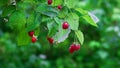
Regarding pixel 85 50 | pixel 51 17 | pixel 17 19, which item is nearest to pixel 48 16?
pixel 51 17

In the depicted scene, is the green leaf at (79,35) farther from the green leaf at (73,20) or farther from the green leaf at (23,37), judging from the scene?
the green leaf at (23,37)


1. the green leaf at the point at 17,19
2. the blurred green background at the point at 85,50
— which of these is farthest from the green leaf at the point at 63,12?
the blurred green background at the point at 85,50

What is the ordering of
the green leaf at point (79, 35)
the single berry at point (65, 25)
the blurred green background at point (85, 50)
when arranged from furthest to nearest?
the blurred green background at point (85, 50), the green leaf at point (79, 35), the single berry at point (65, 25)

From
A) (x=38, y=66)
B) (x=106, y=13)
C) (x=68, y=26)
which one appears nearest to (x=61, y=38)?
(x=68, y=26)

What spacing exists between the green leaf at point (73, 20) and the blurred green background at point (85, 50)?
279 cm

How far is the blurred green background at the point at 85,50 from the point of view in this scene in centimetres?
460

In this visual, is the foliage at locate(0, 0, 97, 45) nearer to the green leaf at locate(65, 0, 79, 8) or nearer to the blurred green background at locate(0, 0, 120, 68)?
the green leaf at locate(65, 0, 79, 8)

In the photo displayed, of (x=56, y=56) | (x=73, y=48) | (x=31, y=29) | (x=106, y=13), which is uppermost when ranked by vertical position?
(x=31, y=29)

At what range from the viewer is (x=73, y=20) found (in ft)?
5.32

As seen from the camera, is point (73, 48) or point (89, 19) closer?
point (89, 19)

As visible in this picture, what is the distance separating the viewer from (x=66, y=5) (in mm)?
1673

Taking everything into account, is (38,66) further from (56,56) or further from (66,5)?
(66,5)

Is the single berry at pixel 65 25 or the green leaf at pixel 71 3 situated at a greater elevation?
the green leaf at pixel 71 3

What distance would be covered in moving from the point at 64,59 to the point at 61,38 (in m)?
3.62
